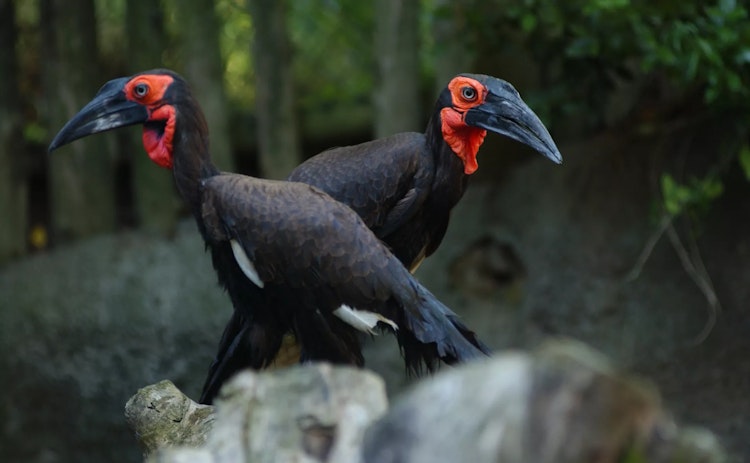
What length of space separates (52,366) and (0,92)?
133 cm

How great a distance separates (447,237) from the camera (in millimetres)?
5992

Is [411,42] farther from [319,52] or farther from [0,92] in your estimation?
[0,92]

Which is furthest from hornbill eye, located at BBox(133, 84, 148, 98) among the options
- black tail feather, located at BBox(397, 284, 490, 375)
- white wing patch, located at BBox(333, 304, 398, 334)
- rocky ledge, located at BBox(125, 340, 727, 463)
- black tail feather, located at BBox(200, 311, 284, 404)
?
rocky ledge, located at BBox(125, 340, 727, 463)

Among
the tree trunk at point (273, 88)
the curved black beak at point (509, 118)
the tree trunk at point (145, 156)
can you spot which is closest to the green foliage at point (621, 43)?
the curved black beak at point (509, 118)

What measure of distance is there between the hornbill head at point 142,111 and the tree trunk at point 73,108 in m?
1.85

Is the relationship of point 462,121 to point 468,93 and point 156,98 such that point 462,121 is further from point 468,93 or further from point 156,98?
point 156,98

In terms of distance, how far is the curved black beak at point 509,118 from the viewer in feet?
13.2

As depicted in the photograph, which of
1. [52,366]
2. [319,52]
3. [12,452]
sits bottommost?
[12,452]

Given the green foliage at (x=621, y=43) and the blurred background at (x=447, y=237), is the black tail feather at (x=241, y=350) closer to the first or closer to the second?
the blurred background at (x=447, y=237)

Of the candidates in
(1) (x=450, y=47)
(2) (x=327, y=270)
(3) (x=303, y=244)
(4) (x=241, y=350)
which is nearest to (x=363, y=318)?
(2) (x=327, y=270)

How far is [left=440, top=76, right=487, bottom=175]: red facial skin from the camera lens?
4.16m

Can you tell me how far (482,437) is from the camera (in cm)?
195

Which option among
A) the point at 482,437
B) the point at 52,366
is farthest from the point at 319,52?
the point at 482,437

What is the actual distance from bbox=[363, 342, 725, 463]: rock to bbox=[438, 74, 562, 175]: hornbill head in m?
2.09
